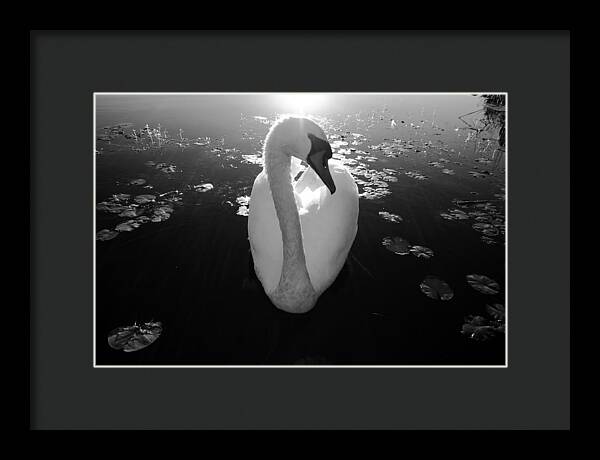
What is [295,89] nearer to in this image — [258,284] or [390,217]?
[258,284]

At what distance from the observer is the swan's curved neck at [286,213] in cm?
178

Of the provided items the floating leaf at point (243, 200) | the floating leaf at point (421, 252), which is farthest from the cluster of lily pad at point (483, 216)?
the floating leaf at point (243, 200)

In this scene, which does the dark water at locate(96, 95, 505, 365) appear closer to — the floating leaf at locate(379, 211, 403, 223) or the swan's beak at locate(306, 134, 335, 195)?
the floating leaf at locate(379, 211, 403, 223)

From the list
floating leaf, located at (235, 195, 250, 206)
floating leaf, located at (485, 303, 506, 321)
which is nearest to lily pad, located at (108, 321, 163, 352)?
floating leaf, located at (235, 195, 250, 206)

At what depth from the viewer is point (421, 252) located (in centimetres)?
264

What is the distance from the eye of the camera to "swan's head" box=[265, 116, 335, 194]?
1592 millimetres

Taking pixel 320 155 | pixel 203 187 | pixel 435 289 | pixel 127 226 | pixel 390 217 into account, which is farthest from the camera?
pixel 203 187

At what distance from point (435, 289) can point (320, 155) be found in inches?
52.3

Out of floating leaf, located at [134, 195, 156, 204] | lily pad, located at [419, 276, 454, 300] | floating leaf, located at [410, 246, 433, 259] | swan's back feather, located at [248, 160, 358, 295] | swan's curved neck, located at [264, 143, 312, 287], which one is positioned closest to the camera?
swan's curved neck, located at [264, 143, 312, 287]

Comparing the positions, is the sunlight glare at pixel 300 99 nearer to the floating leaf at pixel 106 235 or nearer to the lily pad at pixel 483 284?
the lily pad at pixel 483 284

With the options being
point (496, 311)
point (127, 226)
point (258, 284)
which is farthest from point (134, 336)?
point (496, 311)

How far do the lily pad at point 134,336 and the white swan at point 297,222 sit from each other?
2.32ft
